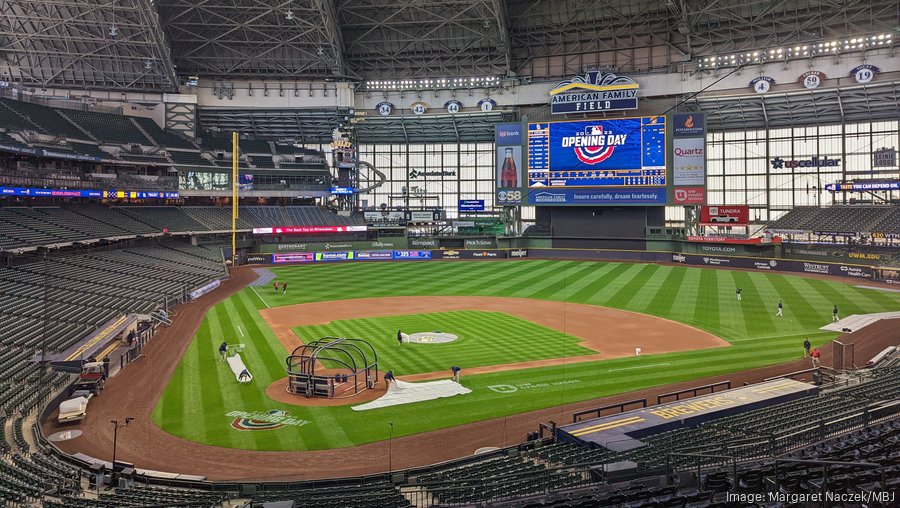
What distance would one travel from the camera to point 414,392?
80.0 feet

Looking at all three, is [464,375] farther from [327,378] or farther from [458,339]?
[458,339]

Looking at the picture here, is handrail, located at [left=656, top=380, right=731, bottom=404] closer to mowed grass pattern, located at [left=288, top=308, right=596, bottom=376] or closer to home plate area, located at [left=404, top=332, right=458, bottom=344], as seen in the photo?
mowed grass pattern, located at [left=288, top=308, right=596, bottom=376]

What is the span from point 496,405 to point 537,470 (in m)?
8.05

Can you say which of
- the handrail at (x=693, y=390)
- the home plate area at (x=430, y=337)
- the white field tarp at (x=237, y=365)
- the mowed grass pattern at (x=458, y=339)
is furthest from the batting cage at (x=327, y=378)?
the handrail at (x=693, y=390)

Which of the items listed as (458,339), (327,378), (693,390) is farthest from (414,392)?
(693,390)

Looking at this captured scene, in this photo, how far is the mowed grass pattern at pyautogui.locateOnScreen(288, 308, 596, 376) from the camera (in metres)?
29.3

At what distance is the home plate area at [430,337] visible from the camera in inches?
1309

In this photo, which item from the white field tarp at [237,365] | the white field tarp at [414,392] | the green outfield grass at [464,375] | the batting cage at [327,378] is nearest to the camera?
the green outfield grass at [464,375]

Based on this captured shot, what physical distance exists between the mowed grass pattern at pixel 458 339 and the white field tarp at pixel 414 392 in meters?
1.96

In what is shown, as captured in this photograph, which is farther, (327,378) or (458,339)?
(458,339)

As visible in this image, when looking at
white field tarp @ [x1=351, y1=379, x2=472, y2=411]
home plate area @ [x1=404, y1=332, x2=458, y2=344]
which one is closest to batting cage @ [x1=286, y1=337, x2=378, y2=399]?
white field tarp @ [x1=351, y1=379, x2=472, y2=411]

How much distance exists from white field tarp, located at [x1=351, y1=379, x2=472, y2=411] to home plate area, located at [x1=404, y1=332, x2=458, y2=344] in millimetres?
7401

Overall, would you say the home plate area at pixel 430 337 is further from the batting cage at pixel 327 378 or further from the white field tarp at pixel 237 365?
the white field tarp at pixel 237 365

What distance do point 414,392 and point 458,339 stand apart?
9.70 metres
